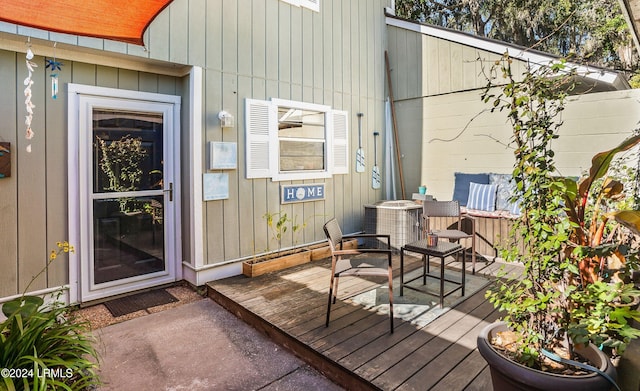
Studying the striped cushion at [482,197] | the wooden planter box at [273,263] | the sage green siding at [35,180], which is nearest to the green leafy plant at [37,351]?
the sage green siding at [35,180]

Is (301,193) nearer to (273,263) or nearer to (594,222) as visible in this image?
(273,263)

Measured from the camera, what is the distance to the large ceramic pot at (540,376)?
139 cm

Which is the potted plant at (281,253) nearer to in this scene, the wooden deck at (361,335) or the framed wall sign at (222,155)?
the wooden deck at (361,335)

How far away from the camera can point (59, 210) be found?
332cm

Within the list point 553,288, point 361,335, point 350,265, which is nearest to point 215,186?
point 350,265

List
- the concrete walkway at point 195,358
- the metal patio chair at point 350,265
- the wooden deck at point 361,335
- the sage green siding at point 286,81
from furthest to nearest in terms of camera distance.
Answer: the sage green siding at point 286,81 → the metal patio chair at point 350,265 → the concrete walkway at point 195,358 → the wooden deck at point 361,335

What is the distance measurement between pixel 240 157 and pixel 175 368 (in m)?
2.45

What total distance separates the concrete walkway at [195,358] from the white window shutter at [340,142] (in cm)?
289

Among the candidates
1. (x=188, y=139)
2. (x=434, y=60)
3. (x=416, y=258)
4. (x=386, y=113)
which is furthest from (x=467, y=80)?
(x=188, y=139)

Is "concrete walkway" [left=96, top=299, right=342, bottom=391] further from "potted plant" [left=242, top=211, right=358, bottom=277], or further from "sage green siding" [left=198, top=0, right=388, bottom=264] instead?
"sage green siding" [left=198, top=0, right=388, bottom=264]

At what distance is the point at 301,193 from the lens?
4898mm

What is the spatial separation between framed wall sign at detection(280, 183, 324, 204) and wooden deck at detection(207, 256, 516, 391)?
47.7 inches

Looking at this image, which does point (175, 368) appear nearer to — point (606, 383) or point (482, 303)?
point (606, 383)

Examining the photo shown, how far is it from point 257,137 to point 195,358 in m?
2.64
